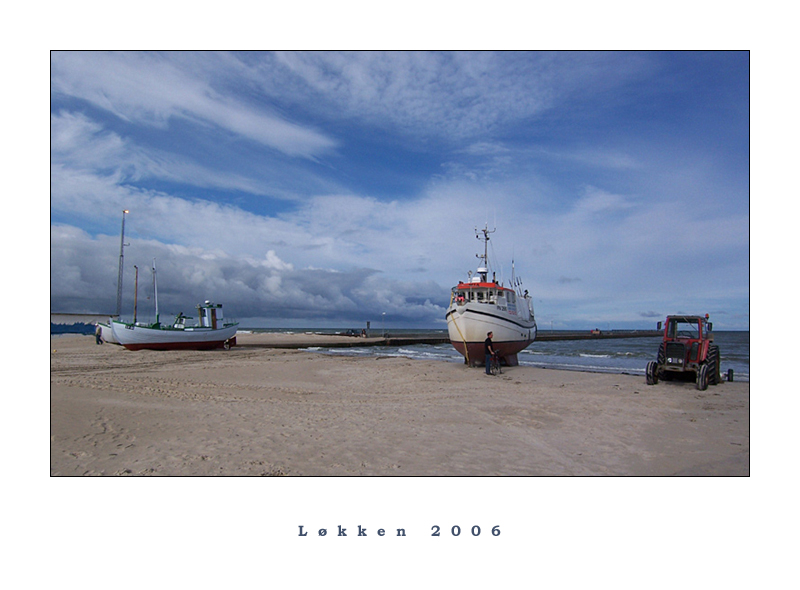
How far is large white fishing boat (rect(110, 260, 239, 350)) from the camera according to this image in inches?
1309

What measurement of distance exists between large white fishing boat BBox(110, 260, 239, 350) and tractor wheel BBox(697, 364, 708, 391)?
36.9m

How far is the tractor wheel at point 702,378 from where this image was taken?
1586 centimetres

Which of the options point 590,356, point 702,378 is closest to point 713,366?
point 702,378

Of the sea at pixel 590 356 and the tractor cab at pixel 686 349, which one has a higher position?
the tractor cab at pixel 686 349

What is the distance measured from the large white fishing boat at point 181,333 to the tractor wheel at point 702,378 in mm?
36912

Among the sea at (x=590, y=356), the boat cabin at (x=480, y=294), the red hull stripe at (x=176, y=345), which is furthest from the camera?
the red hull stripe at (x=176, y=345)

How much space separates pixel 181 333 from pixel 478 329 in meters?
26.7

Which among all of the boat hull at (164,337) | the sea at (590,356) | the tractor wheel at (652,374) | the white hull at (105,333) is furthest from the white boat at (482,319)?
the white hull at (105,333)

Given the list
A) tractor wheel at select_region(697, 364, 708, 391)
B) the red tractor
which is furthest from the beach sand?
the red tractor

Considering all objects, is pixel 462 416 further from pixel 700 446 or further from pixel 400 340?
pixel 400 340

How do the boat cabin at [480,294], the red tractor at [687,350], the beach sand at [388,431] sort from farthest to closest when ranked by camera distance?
1. the boat cabin at [480,294]
2. the red tractor at [687,350]
3. the beach sand at [388,431]

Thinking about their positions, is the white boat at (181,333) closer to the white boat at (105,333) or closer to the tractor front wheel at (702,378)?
the white boat at (105,333)

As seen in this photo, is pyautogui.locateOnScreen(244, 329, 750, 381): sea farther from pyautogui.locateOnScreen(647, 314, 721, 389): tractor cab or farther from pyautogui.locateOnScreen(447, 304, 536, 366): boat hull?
pyautogui.locateOnScreen(647, 314, 721, 389): tractor cab

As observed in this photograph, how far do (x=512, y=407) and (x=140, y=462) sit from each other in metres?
9.47
